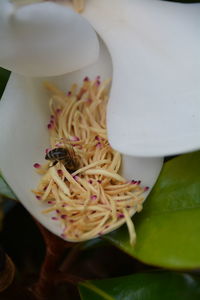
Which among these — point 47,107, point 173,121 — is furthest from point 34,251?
point 173,121

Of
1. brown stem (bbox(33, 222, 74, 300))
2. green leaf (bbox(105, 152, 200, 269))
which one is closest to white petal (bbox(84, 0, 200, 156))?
green leaf (bbox(105, 152, 200, 269))

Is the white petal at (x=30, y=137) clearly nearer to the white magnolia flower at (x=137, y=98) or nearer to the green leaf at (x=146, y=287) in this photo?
the white magnolia flower at (x=137, y=98)

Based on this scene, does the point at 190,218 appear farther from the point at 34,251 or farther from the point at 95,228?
Result: the point at 34,251

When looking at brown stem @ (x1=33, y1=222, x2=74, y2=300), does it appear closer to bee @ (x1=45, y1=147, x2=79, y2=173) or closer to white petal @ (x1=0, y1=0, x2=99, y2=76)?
bee @ (x1=45, y1=147, x2=79, y2=173)

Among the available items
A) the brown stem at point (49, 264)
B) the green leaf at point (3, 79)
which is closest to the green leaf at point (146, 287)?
the brown stem at point (49, 264)

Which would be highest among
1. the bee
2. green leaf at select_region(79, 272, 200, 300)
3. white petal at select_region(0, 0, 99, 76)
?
white petal at select_region(0, 0, 99, 76)

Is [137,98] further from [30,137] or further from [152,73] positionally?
[30,137]
